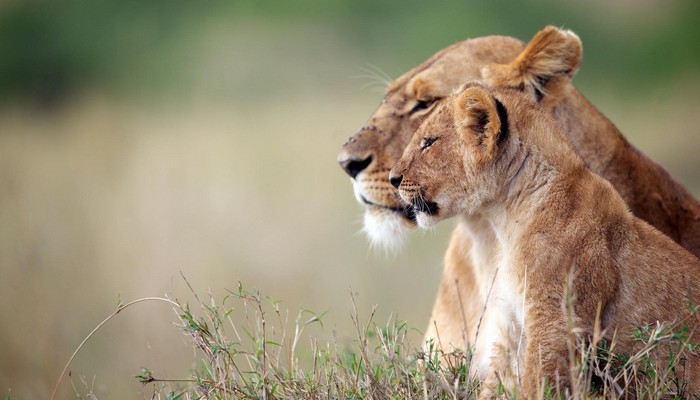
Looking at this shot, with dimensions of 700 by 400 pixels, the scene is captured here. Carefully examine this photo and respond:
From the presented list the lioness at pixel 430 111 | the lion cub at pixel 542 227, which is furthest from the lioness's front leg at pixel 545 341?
the lioness at pixel 430 111

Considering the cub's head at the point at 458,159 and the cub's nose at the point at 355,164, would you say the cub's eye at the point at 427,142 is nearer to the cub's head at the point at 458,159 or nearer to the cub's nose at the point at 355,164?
the cub's head at the point at 458,159

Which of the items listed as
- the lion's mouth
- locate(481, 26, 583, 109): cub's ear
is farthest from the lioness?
the lion's mouth

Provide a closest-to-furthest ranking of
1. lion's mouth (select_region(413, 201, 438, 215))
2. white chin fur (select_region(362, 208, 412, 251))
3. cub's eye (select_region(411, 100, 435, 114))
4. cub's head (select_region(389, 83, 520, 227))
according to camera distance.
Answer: cub's head (select_region(389, 83, 520, 227))
lion's mouth (select_region(413, 201, 438, 215))
white chin fur (select_region(362, 208, 412, 251))
cub's eye (select_region(411, 100, 435, 114))

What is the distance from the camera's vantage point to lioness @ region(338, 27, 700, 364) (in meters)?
4.65

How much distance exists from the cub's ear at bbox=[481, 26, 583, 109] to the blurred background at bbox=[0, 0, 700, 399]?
1.52 metres

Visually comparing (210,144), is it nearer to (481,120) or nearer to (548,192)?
(481,120)

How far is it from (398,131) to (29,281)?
157 inches

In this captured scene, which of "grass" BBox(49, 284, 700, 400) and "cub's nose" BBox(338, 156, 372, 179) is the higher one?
"cub's nose" BBox(338, 156, 372, 179)

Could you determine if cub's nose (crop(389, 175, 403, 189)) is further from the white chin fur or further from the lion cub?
the white chin fur

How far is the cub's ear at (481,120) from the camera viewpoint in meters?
3.84

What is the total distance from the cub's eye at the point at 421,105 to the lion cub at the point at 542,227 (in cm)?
68

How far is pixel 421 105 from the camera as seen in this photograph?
15.9 ft

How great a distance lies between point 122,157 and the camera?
10.2 m

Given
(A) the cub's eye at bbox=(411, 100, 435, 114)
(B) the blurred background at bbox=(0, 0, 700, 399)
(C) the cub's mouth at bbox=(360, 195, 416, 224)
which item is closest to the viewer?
(C) the cub's mouth at bbox=(360, 195, 416, 224)
